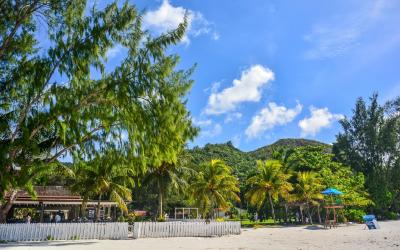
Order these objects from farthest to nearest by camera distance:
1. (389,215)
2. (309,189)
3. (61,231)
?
(389,215)
(309,189)
(61,231)

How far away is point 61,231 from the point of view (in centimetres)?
1781

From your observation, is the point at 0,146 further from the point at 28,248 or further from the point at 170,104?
the point at 28,248

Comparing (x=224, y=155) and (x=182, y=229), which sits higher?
(x=224, y=155)

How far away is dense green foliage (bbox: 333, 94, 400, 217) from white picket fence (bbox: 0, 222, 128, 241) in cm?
3705

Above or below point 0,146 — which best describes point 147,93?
above

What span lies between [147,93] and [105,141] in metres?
2.37

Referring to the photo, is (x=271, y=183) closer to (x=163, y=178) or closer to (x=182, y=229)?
(x=163, y=178)

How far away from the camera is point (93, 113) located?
1015cm

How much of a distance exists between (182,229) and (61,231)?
653 centimetres

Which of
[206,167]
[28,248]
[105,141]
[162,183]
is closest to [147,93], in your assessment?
[105,141]

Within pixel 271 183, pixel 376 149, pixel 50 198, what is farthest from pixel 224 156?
pixel 50 198

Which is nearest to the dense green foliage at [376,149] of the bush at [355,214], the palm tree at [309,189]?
the bush at [355,214]

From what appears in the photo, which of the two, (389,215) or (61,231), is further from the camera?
(389,215)

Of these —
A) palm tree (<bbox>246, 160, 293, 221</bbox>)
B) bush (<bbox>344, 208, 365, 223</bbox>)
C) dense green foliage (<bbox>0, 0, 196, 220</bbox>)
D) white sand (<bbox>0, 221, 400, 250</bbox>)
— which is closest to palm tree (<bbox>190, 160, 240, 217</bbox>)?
palm tree (<bbox>246, 160, 293, 221</bbox>)
